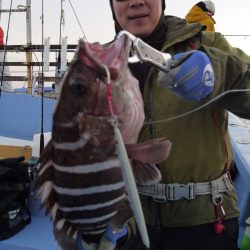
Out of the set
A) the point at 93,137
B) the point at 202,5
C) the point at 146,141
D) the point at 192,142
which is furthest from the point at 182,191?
the point at 202,5

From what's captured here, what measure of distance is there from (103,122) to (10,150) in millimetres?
2531

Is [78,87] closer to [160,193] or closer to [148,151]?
[148,151]

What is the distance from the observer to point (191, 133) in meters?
1.75

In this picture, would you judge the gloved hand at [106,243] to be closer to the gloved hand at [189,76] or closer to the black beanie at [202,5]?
the gloved hand at [189,76]

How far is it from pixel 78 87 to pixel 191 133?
0.77 meters

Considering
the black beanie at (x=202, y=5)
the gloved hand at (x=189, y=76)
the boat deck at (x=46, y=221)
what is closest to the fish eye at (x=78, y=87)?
the gloved hand at (x=189, y=76)

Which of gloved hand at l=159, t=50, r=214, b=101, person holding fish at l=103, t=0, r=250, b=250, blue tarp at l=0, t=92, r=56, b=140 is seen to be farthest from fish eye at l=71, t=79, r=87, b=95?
blue tarp at l=0, t=92, r=56, b=140

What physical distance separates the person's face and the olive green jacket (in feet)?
0.48

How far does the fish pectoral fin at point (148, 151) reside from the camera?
117 cm

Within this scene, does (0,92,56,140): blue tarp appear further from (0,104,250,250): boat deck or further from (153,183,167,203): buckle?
(153,183,167,203): buckle

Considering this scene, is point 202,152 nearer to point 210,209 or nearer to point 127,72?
point 210,209

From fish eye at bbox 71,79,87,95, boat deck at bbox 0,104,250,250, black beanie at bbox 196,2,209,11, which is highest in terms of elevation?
black beanie at bbox 196,2,209,11

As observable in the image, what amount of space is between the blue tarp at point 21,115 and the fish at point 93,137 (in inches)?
161

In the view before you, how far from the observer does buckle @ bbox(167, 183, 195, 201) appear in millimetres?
1758
